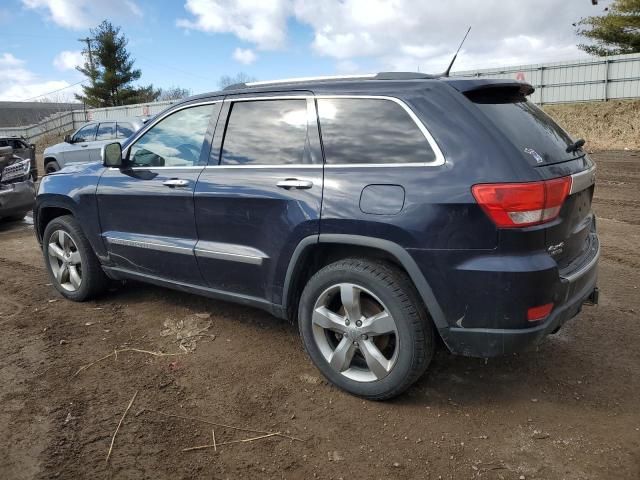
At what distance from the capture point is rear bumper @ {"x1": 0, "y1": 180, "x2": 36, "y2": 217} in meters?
8.36

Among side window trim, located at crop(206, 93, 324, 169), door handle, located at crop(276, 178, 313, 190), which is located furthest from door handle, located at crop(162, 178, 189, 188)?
door handle, located at crop(276, 178, 313, 190)

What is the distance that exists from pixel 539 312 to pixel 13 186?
8642 millimetres

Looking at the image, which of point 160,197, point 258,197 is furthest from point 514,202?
point 160,197

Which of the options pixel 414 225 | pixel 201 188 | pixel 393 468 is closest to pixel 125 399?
pixel 201 188

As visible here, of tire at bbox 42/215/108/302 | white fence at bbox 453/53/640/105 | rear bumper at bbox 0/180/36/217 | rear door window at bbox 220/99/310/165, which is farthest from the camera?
white fence at bbox 453/53/640/105

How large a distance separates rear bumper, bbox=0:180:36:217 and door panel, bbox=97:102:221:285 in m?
5.21

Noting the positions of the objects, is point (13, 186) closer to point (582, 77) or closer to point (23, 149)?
point (23, 149)

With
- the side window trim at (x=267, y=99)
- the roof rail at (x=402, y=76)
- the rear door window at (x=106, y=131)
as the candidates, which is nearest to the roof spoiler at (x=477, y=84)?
the roof rail at (x=402, y=76)

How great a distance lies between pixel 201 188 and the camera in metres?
3.56

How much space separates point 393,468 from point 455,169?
149 centimetres

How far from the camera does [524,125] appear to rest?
287 cm

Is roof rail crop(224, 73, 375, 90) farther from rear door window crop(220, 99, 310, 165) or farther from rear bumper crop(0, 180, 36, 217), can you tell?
rear bumper crop(0, 180, 36, 217)

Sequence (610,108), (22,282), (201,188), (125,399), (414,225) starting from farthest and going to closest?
(610,108)
(22,282)
(201,188)
(125,399)
(414,225)

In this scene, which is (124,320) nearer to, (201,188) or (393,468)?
(201,188)
